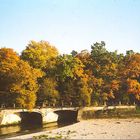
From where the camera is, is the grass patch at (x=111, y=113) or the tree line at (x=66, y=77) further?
the grass patch at (x=111, y=113)

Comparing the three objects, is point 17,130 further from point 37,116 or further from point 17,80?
point 37,116

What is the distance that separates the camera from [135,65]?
101m

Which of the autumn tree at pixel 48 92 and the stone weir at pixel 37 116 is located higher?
the autumn tree at pixel 48 92

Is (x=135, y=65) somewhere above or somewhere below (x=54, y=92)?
above

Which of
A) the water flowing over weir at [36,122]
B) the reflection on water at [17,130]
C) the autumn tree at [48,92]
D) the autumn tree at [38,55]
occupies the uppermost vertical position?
the autumn tree at [38,55]

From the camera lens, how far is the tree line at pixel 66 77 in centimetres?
6838

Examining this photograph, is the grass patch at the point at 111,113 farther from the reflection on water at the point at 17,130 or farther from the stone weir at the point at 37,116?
the reflection on water at the point at 17,130

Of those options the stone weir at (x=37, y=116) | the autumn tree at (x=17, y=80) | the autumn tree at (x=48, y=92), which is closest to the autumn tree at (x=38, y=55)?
the autumn tree at (x=48, y=92)

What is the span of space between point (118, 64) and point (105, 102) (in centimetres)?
1474

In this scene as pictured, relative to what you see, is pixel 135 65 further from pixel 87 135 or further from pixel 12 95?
pixel 87 135

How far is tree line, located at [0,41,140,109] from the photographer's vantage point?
6838 centimetres

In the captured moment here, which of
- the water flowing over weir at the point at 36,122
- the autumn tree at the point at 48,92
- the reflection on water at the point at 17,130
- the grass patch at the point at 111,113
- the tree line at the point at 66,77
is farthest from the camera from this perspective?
the autumn tree at the point at 48,92

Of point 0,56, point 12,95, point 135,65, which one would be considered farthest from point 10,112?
point 135,65

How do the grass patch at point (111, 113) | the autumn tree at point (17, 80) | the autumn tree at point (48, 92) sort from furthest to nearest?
the autumn tree at point (48, 92), the grass patch at point (111, 113), the autumn tree at point (17, 80)
